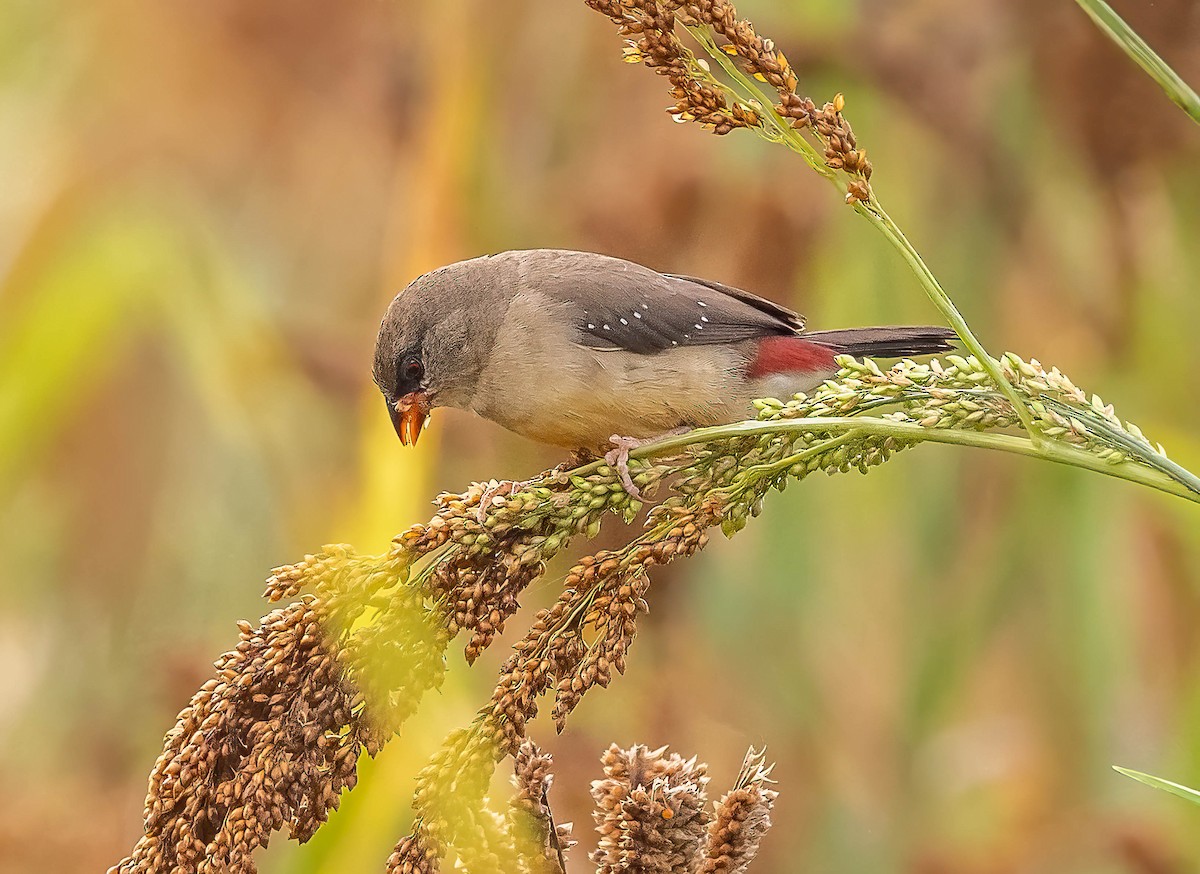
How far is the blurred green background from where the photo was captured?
3.27 metres

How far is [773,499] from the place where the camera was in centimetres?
341

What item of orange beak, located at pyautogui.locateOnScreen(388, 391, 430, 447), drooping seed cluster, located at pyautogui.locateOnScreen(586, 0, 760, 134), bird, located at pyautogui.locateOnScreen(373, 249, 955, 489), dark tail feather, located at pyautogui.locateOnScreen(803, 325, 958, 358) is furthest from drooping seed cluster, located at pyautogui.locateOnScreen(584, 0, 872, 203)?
orange beak, located at pyautogui.locateOnScreen(388, 391, 430, 447)

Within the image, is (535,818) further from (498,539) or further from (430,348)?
(430,348)

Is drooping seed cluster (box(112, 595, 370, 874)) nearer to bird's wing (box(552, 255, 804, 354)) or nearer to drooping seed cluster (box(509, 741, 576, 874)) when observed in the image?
drooping seed cluster (box(509, 741, 576, 874))

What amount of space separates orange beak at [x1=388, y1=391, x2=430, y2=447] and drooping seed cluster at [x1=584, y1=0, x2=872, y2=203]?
1.44 m

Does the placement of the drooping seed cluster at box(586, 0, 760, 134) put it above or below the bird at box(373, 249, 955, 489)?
below

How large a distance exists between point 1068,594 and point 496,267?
5.35 feet

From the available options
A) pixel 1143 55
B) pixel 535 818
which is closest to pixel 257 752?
pixel 535 818

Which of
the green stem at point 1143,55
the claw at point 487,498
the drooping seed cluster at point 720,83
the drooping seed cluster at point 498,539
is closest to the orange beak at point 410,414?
the claw at point 487,498

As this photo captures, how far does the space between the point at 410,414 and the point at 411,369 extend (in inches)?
3.9

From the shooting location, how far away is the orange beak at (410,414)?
282 centimetres

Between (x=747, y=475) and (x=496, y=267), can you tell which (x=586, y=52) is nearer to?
(x=496, y=267)

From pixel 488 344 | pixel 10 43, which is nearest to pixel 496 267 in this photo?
pixel 488 344

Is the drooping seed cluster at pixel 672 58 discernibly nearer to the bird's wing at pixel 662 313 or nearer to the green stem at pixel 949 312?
the green stem at pixel 949 312
